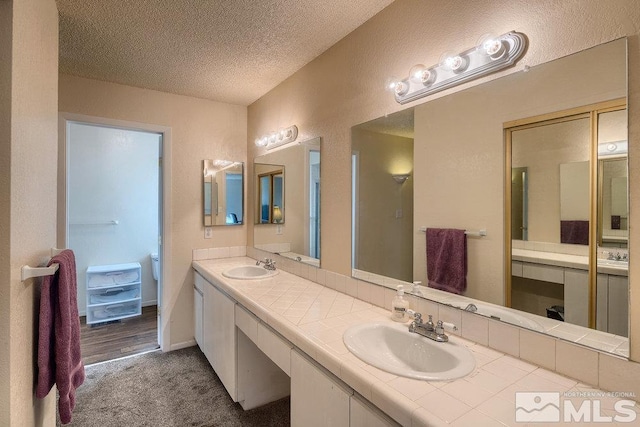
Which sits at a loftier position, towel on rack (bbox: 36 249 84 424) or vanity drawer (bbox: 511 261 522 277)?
vanity drawer (bbox: 511 261 522 277)

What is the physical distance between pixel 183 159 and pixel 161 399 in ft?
6.40

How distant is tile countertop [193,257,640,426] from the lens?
0.78 metres

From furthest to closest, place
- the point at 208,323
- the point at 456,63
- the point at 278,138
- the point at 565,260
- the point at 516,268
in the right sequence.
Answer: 1. the point at 278,138
2. the point at 208,323
3. the point at 456,63
4. the point at 516,268
5. the point at 565,260

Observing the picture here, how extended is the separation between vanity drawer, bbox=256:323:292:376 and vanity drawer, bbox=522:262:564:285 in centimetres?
99

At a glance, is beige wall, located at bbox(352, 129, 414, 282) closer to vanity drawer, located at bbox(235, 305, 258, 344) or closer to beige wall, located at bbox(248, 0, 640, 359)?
beige wall, located at bbox(248, 0, 640, 359)

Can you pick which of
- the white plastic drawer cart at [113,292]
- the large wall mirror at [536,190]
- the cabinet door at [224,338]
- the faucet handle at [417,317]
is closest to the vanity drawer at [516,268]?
the large wall mirror at [536,190]

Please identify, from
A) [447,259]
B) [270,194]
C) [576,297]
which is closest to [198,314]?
[270,194]

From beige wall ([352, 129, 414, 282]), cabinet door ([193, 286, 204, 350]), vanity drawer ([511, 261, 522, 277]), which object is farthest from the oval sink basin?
vanity drawer ([511, 261, 522, 277])

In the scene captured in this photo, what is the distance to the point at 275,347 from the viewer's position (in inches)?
57.1

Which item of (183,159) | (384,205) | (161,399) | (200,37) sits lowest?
(161,399)

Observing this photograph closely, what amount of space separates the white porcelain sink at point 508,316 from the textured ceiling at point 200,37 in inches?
60.0

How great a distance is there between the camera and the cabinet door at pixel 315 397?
1033mm

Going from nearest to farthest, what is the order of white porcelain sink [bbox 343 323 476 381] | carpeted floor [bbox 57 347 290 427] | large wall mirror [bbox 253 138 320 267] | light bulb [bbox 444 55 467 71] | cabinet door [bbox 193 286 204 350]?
white porcelain sink [bbox 343 323 476 381] → light bulb [bbox 444 55 467 71] → carpeted floor [bbox 57 347 290 427] → large wall mirror [bbox 253 138 320 267] → cabinet door [bbox 193 286 204 350]

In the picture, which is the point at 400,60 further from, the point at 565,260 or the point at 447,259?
the point at 565,260
